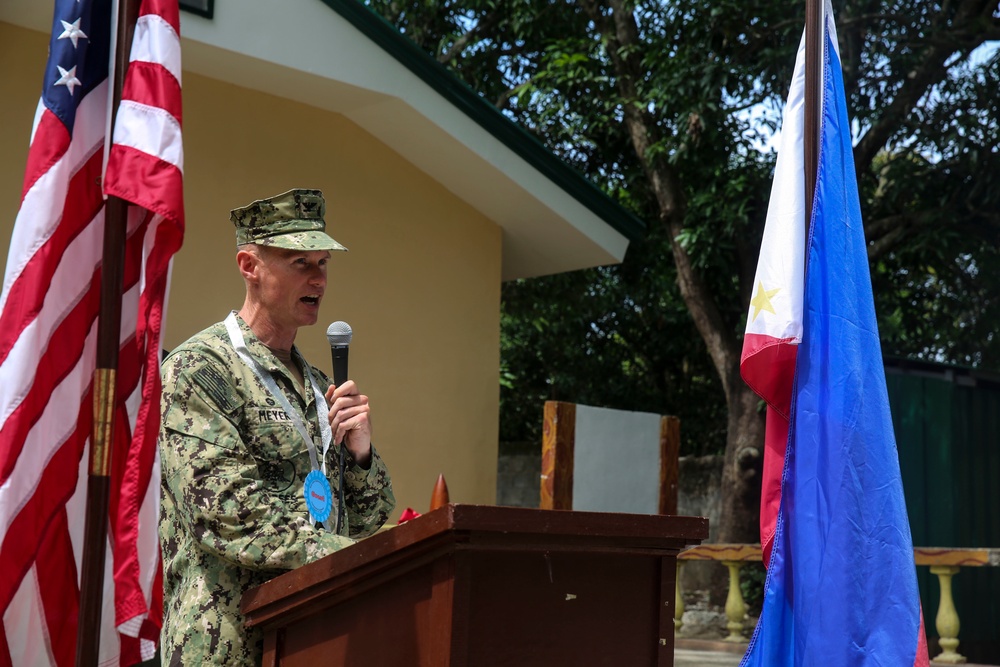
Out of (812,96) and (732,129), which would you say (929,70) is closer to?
(732,129)

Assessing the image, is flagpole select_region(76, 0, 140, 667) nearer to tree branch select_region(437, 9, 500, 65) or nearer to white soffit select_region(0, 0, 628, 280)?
white soffit select_region(0, 0, 628, 280)

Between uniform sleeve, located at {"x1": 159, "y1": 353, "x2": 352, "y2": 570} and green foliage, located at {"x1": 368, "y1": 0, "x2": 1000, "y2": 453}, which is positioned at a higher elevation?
green foliage, located at {"x1": 368, "y1": 0, "x2": 1000, "y2": 453}

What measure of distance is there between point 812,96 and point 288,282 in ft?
7.88

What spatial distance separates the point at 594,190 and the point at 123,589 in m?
6.11

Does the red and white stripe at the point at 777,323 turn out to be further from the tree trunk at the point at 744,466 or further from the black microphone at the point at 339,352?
the tree trunk at the point at 744,466

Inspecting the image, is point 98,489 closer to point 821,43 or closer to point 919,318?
point 821,43

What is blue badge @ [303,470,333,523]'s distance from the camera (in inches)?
112

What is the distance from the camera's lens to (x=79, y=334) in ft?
8.95

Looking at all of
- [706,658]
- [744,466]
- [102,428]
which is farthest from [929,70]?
[102,428]

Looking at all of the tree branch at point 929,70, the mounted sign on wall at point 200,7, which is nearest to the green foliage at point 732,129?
the tree branch at point 929,70

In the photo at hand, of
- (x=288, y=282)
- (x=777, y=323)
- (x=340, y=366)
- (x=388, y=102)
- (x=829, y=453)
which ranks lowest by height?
(x=829, y=453)

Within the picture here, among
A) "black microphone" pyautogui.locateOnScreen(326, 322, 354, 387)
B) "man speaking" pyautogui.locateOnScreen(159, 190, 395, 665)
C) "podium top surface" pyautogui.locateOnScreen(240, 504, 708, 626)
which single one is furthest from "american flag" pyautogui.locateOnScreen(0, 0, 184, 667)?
"black microphone" pyautogui.locateOnScreen(326, 322, 354, 387)

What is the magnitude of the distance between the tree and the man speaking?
7.71m

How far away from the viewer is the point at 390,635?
2398 millimetres
